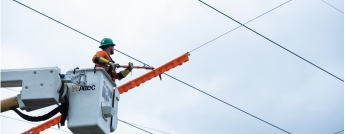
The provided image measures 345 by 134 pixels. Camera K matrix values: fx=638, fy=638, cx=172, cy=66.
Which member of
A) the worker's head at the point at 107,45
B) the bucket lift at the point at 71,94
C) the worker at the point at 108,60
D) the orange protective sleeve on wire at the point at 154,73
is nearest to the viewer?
the bucket lift at the point at 71,94

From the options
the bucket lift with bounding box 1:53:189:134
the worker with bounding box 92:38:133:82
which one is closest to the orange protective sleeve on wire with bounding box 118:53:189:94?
the worker with bounding box 92:38:133:82

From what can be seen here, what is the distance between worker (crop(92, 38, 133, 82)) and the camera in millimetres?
6434

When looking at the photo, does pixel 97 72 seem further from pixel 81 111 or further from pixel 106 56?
pixel 106 56

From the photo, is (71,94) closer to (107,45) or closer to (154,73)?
(107,45)

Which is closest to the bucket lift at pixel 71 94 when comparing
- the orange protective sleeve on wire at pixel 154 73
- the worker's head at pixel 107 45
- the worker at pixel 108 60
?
the worker at pixel 108 60

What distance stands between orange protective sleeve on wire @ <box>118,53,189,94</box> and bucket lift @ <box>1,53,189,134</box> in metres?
4.59

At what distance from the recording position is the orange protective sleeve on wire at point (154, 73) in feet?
32.4

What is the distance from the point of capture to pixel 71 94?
520 cm

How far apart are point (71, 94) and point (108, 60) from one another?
4.79 feet

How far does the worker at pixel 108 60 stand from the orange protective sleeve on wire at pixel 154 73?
2.62m

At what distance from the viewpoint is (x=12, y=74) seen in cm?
503

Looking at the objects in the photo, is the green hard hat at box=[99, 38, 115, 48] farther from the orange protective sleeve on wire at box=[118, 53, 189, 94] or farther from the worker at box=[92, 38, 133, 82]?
the orange protective sleeve on wire at box=[118, 53, 189, 94]

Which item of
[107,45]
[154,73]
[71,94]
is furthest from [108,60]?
[154,73]

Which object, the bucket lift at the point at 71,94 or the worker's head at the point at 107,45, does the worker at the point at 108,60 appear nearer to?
the worker's head at the point at 107,45
